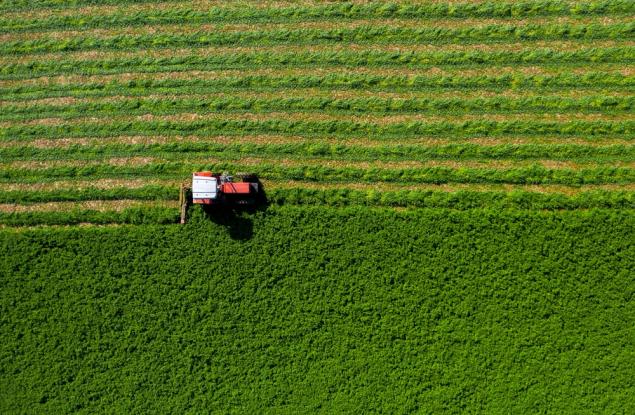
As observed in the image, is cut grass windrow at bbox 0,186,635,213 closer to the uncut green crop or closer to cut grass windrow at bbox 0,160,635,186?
the uncut green crop

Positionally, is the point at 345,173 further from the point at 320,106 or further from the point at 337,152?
the point at 320,106

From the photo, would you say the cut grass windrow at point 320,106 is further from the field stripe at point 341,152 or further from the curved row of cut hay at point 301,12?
the curved row of cut hay at point 301,12

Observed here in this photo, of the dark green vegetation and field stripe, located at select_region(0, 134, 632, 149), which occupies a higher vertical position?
field stripe, located at select_region(0, 134, 632, 149)

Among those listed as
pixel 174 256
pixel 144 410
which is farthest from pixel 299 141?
pixel 144 410

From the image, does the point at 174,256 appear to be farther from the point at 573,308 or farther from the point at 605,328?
the point at 605,328

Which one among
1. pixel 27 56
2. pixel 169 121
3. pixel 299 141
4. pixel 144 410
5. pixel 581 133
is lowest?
pixel 144 410

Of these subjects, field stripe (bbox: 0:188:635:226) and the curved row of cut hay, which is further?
the curved row of cut hay

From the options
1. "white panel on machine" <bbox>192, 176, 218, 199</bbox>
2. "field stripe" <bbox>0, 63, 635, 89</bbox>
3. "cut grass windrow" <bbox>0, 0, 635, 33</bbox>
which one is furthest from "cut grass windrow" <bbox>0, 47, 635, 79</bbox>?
"white panel on machine" <bbox>192, 176, 218, 199</bbox>
